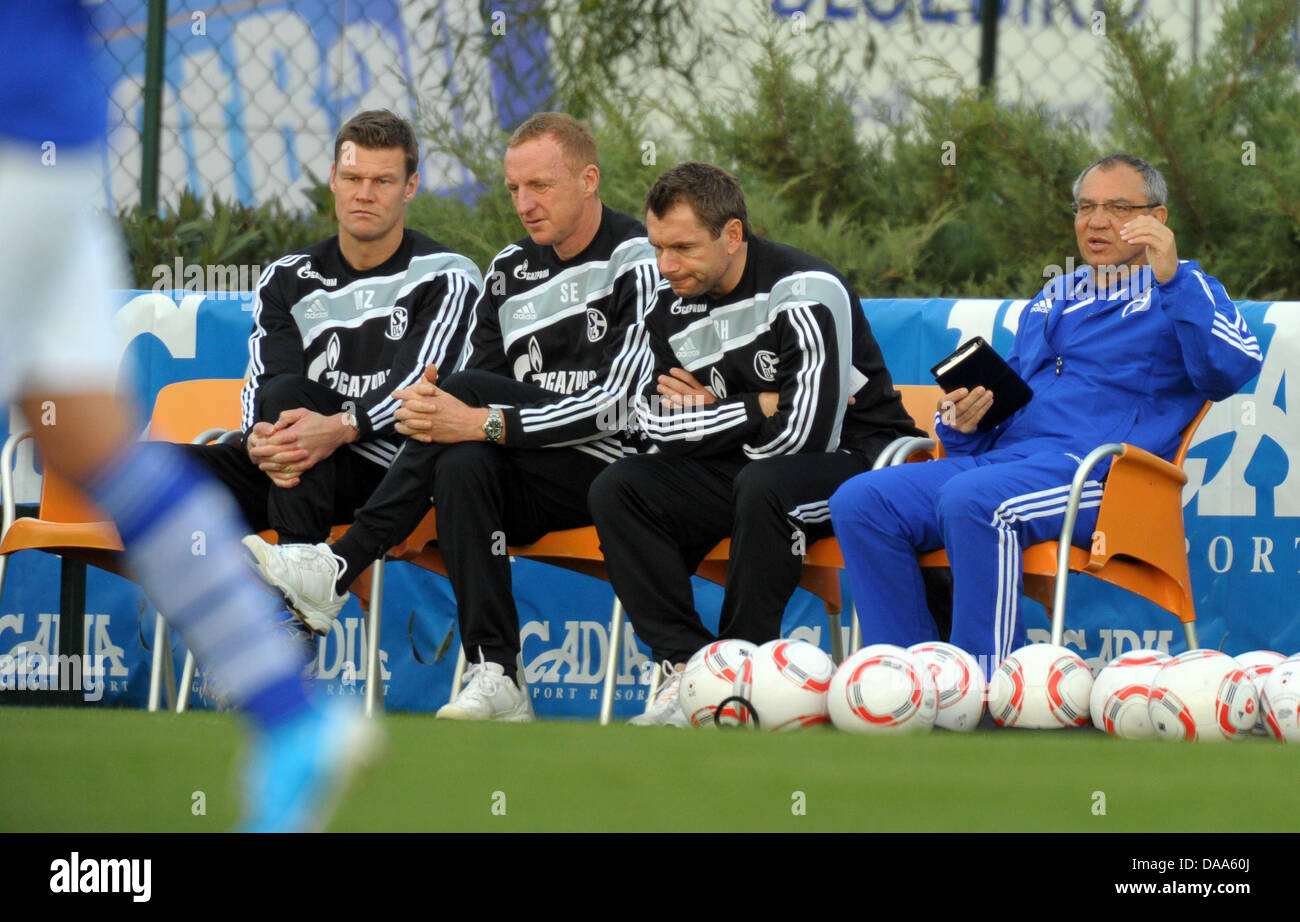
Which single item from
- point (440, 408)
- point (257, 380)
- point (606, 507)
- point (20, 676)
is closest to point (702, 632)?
point (606, 507)

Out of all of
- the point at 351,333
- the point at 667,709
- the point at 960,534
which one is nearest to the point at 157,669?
the point at 351,333

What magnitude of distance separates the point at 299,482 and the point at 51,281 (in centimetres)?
274

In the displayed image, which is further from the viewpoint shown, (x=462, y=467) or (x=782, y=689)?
(x=462, y=467)

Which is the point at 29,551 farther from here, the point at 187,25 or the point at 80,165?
the point at 80,165

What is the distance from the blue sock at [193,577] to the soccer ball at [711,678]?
2.02 meters

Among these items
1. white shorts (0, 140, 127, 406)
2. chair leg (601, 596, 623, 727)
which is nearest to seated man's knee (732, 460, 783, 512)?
chair leg (601, 596, 623, 727)

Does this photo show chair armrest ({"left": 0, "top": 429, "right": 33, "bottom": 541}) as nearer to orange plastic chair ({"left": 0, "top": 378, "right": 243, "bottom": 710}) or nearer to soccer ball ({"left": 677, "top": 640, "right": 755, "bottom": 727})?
orange plastic chair ({"left": 0, "top": 378, "right": 243, "bottom": 710})

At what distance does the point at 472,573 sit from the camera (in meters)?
4.93

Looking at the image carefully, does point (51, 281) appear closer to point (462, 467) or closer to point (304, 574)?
point (304, 574)

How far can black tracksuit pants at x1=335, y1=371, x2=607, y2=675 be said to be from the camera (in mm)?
4914

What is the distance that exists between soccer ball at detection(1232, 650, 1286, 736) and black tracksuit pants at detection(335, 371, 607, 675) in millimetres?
1884

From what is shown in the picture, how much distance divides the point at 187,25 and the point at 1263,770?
5.18 m

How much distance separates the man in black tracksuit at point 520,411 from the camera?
4906mm

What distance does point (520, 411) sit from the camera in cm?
507
